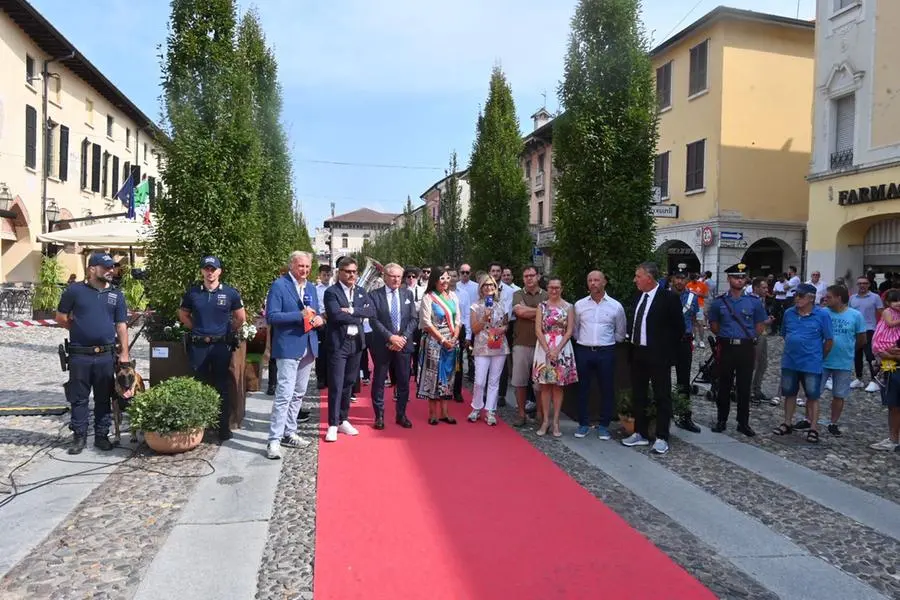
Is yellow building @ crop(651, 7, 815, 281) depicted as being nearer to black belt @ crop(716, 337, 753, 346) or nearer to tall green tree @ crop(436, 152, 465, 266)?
tall green tree @ crop(436, 152, 465, 266)

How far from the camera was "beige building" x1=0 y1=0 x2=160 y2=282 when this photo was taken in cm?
2016

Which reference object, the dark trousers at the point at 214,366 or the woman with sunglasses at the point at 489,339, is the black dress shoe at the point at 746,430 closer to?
the woman with sunglasses at the point at 489,339

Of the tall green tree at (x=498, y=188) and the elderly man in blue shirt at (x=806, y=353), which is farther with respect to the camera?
the tall green tree at (x=498, y=188)

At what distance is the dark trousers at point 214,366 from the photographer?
6.22 metres

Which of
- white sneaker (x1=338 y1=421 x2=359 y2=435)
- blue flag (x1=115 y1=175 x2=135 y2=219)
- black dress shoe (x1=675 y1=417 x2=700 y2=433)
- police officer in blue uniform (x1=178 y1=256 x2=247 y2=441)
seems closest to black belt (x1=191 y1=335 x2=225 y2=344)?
police officer in blue uniform (x1=178 y1=256 x2=247 y2=441)

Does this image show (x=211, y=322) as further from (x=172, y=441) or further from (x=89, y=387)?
(x=89, y=387)

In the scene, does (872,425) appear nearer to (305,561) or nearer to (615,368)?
(615,368)

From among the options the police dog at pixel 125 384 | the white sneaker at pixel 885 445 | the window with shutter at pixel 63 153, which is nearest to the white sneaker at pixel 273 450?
the police dog at pixel 125 384

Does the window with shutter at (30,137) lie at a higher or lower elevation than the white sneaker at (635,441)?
higher

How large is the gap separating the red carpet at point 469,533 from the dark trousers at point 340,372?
16.0 inches

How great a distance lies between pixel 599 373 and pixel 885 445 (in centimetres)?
302

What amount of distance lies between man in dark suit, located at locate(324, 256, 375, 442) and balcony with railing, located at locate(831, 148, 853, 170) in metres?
15.6

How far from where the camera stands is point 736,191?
72.1ft

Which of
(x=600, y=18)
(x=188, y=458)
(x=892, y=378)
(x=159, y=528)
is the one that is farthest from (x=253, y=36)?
(x=892, y=378)
